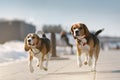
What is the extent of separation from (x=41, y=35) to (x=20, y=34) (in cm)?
11210

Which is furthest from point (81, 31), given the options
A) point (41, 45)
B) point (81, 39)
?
point (41, 45)

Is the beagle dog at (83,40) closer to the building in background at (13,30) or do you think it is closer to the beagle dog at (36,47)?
the beagle dog at (36,47)

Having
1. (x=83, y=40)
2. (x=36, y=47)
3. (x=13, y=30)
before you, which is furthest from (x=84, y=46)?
(x=13, y=30)

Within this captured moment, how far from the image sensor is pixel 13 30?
128m

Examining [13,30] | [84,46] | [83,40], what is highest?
[83,40]

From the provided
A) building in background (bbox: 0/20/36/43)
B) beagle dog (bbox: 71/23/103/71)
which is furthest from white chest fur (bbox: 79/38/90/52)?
building in background (bbox: 0/20/36/43)

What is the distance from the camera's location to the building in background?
123 m

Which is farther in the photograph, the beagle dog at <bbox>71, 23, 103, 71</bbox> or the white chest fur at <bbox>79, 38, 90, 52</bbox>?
the white chest fur at <bbox>79, 38, 90, 52</bbox>

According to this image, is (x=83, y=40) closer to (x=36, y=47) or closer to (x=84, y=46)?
(x=84, y=46)

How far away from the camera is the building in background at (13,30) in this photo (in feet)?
403

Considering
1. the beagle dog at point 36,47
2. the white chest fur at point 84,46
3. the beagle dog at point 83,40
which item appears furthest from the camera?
the white chest fur at point 84,46

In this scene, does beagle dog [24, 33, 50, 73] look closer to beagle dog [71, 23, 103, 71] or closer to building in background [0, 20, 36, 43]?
beagle dog [71, 23, 103, 71]

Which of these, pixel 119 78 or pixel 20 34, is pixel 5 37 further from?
pixel 119 78

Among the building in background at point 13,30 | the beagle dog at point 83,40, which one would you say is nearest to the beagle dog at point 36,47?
the beagle dog at point 83,40
